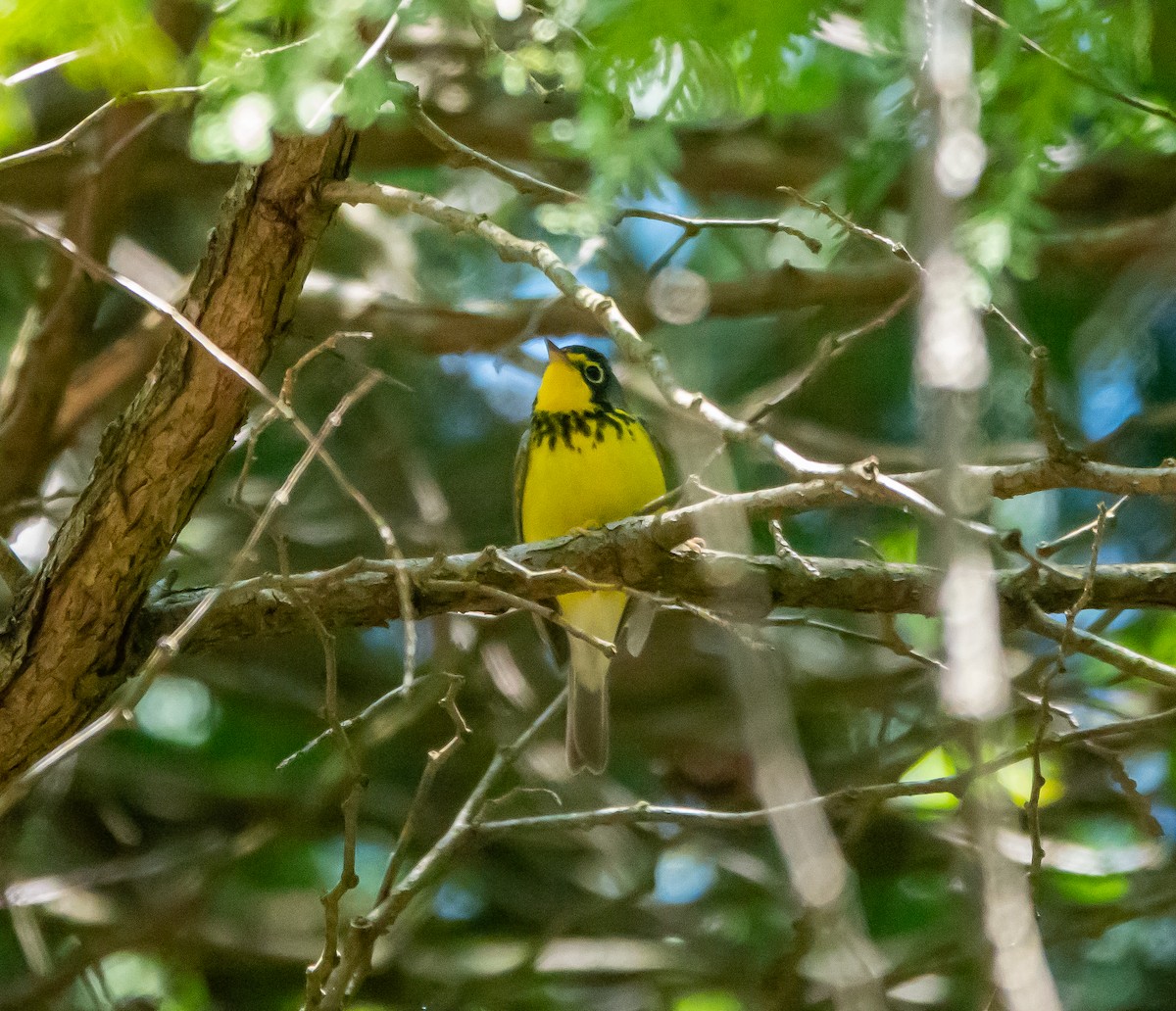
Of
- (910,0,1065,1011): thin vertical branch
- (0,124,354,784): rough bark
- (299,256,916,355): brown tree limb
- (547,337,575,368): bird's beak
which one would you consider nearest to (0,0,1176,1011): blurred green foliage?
(299,256,916,355): brown tree limb

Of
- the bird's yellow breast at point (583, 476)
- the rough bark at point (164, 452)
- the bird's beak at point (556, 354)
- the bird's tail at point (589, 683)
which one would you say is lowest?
the rough bark at point (164, 452)

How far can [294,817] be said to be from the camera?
568cm

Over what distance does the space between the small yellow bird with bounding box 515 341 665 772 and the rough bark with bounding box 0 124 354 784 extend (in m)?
2.03

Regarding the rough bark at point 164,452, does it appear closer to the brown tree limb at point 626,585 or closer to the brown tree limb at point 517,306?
the brown tree limb at point 626,585

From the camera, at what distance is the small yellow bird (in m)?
5.12

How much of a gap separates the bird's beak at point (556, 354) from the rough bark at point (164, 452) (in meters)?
2.26

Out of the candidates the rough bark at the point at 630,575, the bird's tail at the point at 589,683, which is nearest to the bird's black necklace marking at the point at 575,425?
the bird's tail at the point at 589,683

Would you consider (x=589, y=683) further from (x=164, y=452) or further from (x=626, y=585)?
(x=164, y=452)

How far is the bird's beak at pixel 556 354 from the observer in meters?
5.46

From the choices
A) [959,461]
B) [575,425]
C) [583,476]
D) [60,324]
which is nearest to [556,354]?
[575,425]

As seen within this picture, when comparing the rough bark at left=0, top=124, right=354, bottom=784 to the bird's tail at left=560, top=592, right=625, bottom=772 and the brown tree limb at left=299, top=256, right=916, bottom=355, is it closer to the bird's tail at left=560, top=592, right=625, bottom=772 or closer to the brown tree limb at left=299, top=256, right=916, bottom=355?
the bird's tail at left=560, top=592, right=625, bottom=772

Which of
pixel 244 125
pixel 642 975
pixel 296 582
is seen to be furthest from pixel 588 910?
pixel 244 125

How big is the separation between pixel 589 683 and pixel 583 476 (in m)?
0.90

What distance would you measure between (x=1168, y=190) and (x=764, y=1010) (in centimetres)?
432
